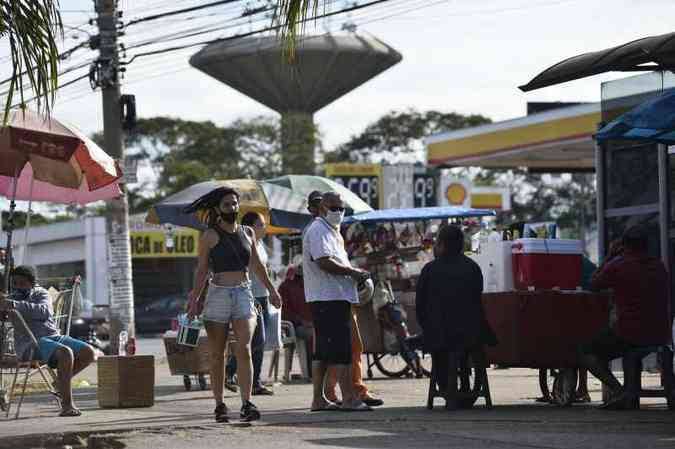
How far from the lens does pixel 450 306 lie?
13.1 metres

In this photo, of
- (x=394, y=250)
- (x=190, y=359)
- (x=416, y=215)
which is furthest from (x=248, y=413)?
(x=394, y=250)

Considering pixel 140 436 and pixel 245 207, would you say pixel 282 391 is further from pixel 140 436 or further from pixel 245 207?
pixel 140 436

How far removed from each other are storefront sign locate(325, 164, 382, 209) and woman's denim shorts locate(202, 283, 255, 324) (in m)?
32.6

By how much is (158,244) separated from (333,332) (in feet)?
161

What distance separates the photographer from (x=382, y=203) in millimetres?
56938

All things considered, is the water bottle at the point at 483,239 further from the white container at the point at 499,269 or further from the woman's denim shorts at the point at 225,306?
the woman's denim shorts at the point at 225,306

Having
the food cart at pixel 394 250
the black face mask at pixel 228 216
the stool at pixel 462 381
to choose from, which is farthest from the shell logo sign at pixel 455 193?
the black face mask at pixel 228 216

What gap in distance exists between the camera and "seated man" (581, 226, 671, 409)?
12719 mm

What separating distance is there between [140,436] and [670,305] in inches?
195

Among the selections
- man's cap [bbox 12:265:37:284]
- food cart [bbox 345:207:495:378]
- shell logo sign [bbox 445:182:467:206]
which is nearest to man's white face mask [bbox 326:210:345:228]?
man's cap [bbox 12:265:37:284]

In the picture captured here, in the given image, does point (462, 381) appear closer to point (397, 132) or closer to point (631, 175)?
point (631, 175)

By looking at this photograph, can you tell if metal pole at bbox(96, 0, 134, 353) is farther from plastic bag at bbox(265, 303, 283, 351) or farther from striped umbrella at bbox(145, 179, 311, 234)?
plastic bag at bbox(265, 303, 283, 351)

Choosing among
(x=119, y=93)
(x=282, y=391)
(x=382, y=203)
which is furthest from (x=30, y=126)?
(x=382, y=203)

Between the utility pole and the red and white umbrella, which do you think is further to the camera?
the utility pole
